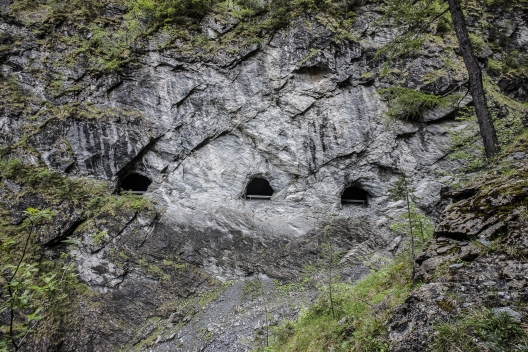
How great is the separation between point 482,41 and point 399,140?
20.1 feet

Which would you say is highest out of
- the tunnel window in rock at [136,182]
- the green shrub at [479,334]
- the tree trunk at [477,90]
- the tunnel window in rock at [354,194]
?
the tree trunk at [477,90]

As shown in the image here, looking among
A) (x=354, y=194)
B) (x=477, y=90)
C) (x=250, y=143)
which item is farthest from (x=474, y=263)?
(x=354, y=194)

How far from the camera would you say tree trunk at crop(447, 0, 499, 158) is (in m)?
5.46

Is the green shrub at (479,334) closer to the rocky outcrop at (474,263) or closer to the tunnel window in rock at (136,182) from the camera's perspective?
the rocky outcrop at (474,263)

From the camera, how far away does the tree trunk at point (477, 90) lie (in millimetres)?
5457

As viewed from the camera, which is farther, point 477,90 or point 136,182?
point 136,182

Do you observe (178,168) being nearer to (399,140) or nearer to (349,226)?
(349,226)

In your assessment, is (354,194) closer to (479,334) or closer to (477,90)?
(477,90)

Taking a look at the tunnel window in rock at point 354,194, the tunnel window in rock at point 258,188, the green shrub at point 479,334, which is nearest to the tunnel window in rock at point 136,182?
the tunnel window in rock at point 258,188

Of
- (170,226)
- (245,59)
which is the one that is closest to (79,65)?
(245,59)

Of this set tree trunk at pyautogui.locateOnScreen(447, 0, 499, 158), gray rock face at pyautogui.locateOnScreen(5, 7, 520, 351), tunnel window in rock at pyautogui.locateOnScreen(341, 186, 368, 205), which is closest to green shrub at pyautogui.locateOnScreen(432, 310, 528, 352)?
tree trunk at pyautogui.locateOnScreen(447, 0, 499, 158)

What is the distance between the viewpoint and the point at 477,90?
223 inches

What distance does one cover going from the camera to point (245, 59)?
13164 mm

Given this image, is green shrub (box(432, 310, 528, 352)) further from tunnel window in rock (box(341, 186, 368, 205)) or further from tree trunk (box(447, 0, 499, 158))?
tunnel window in rock (box(341, 186, 368, 205))
